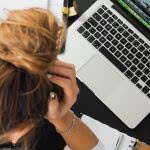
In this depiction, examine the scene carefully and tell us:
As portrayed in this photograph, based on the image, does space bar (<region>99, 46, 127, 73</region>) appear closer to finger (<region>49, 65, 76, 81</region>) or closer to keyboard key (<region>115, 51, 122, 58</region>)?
keyboard key (<region>115, 51, 122, 58</region>)

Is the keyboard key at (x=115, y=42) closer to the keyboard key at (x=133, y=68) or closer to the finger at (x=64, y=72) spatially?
the keyboard key at (x=133, y=68)

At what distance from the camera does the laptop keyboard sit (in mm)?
1068

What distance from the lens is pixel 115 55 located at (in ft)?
3.54

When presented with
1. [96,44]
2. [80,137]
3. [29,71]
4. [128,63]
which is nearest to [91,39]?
[96,44]

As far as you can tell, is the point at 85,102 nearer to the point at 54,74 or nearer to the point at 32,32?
the point at 54,74

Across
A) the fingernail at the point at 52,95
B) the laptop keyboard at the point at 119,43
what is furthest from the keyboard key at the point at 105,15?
the fingernail at the point at 52,95

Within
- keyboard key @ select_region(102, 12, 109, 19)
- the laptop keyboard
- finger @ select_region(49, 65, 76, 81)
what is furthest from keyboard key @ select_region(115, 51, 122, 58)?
finger @ select_region(49, 65, 76, 81)

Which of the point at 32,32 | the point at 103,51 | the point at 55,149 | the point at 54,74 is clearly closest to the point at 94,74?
the point at 103,51

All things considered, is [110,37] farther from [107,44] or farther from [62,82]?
[62,82]

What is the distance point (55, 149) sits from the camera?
3.43 ft

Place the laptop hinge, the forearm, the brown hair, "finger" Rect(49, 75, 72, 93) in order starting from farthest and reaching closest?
the laptop hinge, the forearm, "finger" Rect(49, 75, 72, 93), the brown hair

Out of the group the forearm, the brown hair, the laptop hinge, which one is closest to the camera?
the brown hair

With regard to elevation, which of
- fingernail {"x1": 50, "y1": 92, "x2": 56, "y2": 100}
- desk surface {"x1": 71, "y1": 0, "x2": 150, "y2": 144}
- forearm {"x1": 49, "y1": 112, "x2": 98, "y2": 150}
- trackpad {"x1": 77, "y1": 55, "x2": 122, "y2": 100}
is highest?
fingernail {"x1": 50, "y1": 92, "x2": 56, "y2": 100}

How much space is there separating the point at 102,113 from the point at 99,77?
0.10 meters
